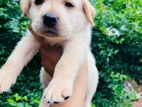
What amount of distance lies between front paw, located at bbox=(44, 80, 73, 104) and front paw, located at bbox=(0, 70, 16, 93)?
0.86ft

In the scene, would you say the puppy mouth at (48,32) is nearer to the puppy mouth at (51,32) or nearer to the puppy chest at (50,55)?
the puppy mouth at (51,32)

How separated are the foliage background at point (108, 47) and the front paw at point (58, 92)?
164cm

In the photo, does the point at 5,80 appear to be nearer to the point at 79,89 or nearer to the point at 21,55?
the point at 21,55

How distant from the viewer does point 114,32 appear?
6141 mm

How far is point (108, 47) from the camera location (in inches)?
237

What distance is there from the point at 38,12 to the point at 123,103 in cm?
316

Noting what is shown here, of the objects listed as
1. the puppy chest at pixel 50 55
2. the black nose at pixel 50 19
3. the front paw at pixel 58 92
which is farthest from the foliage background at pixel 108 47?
the black nose at pixel 50 19

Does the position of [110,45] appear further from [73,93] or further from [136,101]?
[73,93]

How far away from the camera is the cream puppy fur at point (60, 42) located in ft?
10.5

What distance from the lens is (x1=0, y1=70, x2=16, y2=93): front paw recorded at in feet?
10.7

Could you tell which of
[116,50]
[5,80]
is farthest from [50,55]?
[116,50]

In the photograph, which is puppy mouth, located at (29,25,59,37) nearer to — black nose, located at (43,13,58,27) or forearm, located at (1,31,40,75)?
black nose, located at (43,13,58,27)

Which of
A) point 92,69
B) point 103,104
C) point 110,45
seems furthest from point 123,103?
point 92,69

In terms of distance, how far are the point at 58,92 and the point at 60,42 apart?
1.57 feet
